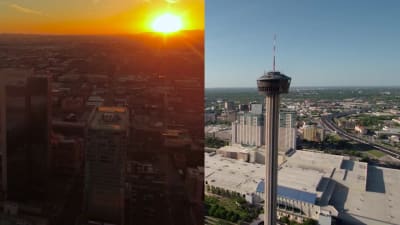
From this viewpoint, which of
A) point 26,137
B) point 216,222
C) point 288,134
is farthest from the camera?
point 288,134

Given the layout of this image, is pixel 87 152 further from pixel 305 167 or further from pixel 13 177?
pixel 305 167

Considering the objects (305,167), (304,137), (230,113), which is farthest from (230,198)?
(230,113)

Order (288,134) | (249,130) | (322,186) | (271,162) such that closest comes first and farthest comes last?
(271,162)
(322,186)
(288,134)
(249,130)

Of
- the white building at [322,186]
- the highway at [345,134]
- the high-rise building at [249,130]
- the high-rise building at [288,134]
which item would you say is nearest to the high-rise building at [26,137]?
the white building at [322,186]

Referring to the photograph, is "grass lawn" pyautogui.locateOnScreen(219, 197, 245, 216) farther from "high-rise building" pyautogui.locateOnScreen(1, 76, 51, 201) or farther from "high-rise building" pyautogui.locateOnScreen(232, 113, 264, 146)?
"high-rise building" pyautogui.locateOnScreen(232, 113, 264, 146)

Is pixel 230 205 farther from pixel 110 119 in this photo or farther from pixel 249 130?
pixel 249 130

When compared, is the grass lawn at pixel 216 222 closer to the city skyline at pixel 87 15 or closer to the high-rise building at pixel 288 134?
the city skyline at pixel 87 15

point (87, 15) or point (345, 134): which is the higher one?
point (87, 15)

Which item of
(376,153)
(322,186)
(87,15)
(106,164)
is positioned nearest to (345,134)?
(376,153)
